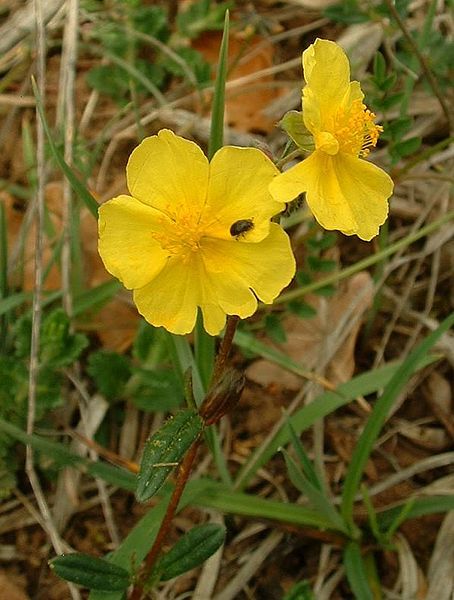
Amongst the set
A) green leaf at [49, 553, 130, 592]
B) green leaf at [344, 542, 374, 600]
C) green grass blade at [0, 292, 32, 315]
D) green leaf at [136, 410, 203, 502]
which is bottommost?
green leaf at [344, 542, 374, 600]

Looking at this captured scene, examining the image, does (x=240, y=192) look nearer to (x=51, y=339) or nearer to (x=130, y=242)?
(x=130, y=242)

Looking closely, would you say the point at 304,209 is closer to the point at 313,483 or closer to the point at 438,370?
the point at 438,370

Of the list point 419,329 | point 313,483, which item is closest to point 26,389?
point 313,483

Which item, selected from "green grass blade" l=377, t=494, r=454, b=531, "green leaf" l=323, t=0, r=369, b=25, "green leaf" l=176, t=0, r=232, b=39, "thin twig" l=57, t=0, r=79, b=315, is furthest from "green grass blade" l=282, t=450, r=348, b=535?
"green leaf" l=176, t=0, r=232, b=39

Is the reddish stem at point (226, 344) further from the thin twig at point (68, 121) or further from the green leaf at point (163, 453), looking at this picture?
the thin twig at point (68, 121)

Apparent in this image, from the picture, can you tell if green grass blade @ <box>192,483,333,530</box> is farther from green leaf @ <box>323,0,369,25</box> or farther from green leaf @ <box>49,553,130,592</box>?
green leaf @ <box>323,0,369,25</box>

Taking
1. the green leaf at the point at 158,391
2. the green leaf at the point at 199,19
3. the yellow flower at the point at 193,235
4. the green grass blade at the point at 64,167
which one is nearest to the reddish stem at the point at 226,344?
the yellow flower at the point at 193,235
